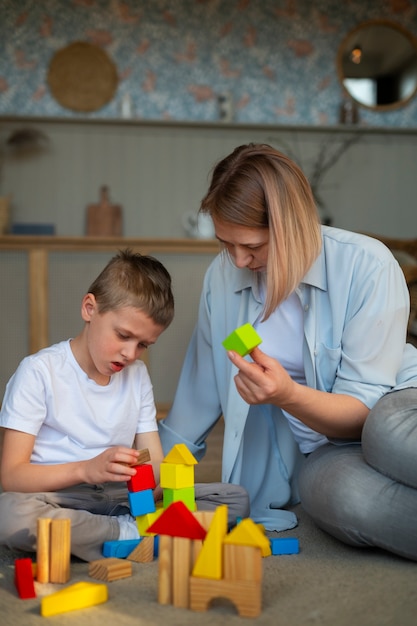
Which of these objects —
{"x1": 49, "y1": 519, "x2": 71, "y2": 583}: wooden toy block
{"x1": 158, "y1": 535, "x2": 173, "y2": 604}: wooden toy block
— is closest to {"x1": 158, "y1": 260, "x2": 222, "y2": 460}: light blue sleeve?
{"x1": 49, "y1": 519, "x2": 71, "y2": 583}: wooden toy block

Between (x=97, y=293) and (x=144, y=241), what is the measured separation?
2.22 meters

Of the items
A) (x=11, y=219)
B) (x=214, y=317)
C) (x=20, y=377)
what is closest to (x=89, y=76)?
(x=11, y=219)

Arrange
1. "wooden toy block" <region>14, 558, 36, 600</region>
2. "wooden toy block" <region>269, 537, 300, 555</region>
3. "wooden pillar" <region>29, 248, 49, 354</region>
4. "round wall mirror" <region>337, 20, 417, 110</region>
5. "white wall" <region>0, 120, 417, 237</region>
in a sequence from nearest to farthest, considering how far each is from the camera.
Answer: "wooden toy block" <region>14, 558, 36, 600</region> < "wooden toy block" <region>269, 537, 300, 555</region> < "wooden pillar" <region>29, 248, 49, 354</region> < "white wall" <region>0, 120, 417, 237</region> < "round wall mirror" <region>337, 20, 417, 110</region>

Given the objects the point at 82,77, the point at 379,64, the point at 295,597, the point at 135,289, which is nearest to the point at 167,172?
the point at 82,77

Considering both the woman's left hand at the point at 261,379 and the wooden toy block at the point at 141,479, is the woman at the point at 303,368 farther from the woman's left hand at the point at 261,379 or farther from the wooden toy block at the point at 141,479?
the wooden toy block at the point at 141,479

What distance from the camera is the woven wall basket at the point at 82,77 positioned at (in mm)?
4594

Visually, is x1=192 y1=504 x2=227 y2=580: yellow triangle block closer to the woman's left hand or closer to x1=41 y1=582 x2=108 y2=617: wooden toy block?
x1=41 y1=582 x2=108 y2=617: wooden toy block

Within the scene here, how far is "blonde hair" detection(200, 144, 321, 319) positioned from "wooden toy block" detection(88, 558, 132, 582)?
665 mm

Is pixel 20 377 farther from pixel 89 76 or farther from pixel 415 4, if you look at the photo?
pixel 415 4

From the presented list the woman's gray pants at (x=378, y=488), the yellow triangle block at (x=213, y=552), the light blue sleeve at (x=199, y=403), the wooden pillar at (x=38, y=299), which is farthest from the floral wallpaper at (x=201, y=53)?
the yellow triangle block at (x=213, y=552)

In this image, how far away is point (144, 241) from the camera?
157 inches

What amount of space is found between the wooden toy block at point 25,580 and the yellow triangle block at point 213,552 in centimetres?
31

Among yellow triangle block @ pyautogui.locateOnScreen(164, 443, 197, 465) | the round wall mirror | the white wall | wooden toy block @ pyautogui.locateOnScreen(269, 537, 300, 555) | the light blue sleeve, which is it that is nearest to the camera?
yellow triangle block @ pyautogui.locateOnScreen(164, 443, 197, 465)

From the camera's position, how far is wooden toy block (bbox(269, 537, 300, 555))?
5.42 ft
